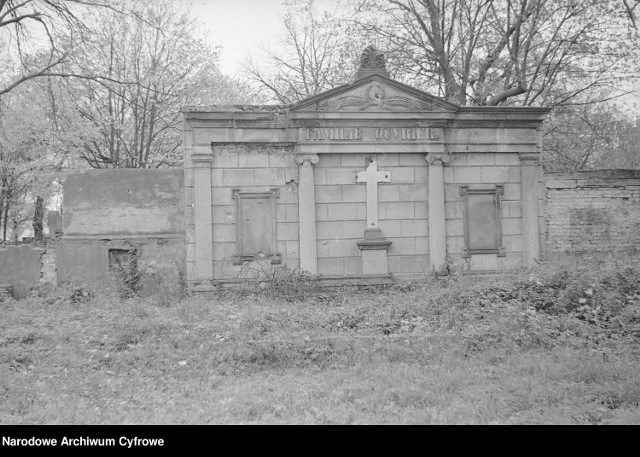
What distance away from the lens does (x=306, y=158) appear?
1177 cm

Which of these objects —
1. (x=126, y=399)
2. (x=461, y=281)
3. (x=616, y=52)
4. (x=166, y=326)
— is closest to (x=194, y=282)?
(x=166, y=326)

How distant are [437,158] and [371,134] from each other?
1.50 m

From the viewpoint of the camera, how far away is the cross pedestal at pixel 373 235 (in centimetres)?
1185

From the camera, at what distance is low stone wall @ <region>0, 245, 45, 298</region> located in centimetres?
1208

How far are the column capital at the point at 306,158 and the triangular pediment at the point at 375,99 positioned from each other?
944mm

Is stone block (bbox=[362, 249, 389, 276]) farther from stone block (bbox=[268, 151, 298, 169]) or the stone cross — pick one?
stone block (bbox=[268, 151, 298, 169])

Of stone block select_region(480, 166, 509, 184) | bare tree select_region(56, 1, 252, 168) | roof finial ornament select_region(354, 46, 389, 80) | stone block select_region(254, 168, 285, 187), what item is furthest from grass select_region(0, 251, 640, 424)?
bare tree select_region(56, 1, 252, 168)

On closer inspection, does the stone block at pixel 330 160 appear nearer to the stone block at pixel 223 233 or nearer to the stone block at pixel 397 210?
the stone block at pixel 397 210

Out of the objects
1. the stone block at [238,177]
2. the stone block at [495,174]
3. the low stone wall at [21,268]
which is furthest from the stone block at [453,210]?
the low stone wall at [21,268]

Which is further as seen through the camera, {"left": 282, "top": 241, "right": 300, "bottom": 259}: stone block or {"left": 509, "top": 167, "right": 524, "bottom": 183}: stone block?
{"left": 509, "top": 167, "right": 524, "bottom": 183}: stone block

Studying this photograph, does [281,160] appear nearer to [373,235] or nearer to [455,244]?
[373,235]

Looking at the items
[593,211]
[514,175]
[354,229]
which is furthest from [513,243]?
[354,229]

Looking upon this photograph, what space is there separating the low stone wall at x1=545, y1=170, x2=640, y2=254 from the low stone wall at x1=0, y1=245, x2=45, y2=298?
11.2 m

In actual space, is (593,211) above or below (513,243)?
above
